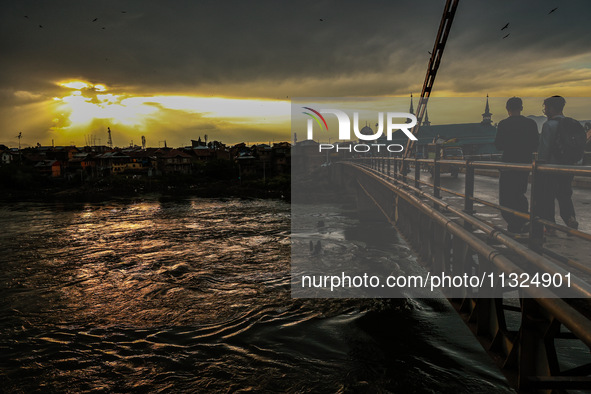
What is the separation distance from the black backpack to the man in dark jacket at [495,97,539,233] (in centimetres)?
31

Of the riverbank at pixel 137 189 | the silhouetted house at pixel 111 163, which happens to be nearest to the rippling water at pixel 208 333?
the riverbank at pixel 137 189

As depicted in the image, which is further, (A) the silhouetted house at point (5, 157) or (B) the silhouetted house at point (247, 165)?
(A) the silhouetted house at point (5, 157)

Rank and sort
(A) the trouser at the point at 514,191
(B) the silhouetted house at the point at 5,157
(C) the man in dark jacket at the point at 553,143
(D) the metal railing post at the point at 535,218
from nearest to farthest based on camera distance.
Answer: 1. (D) the metal railing post at the point at 535,218
2. (A) the trouser at the point at 514,191
3. (C) the man in dark jacket at the point at 553,143
4. (B) the silhouetted house at the point at 5,157

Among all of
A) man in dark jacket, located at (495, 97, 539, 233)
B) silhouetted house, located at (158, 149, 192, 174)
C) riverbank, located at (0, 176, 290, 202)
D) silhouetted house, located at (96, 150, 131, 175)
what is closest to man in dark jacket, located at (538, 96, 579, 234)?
man in dark jacket, located at (495, 97, 539, 233)

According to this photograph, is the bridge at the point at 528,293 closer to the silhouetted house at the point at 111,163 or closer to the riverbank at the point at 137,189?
the riverbank at the point at 137,189

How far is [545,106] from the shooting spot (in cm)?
629

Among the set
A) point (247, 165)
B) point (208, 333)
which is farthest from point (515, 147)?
point (247, 165)

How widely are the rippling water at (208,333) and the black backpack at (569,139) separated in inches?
230

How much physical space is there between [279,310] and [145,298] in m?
5.79

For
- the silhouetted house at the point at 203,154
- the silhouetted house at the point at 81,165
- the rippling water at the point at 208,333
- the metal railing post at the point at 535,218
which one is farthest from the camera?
the silhouetted house at the point at 203,154

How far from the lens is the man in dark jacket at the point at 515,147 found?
20.0ft

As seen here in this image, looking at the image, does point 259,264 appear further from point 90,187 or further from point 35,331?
point 90,187

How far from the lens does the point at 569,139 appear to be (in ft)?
20.1

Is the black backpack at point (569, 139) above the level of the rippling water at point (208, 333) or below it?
above
